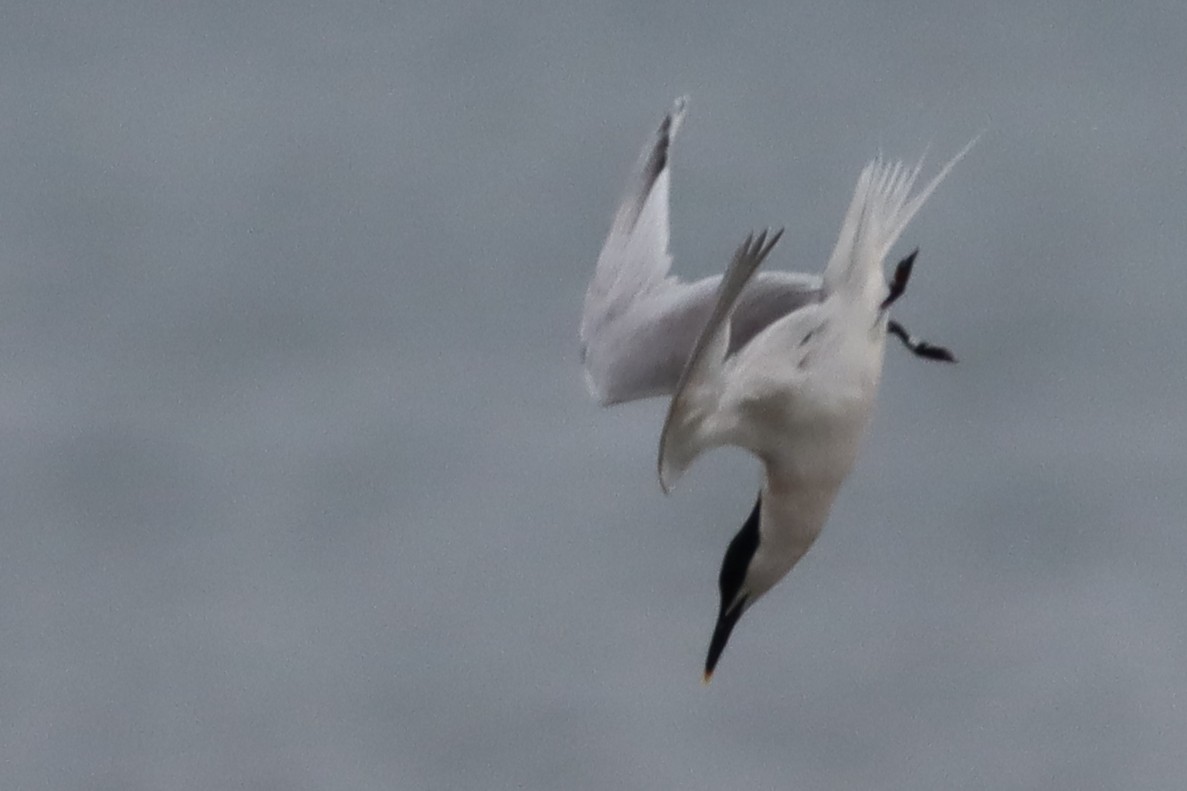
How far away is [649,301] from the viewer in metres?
7.21

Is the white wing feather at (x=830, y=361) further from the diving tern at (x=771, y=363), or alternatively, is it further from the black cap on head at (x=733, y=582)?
the black cap on head at (x=733, y=582)

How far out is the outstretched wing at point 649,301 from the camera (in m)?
6.78

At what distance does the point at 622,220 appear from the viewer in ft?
24.9

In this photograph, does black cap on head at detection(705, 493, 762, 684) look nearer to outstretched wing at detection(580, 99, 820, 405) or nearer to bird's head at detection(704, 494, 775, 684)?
bird's head at detection(704, 494, 775, 684)

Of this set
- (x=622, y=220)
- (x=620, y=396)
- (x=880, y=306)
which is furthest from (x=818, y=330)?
(x=622, y=220)

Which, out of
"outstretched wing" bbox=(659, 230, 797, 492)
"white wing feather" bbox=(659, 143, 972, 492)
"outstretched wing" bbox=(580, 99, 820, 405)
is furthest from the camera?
"outstretched wing" bbox=(580, 99, 820, 405)

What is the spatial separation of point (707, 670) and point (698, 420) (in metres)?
1.45

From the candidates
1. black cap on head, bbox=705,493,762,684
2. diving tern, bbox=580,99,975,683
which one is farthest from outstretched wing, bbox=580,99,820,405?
black cap on head, bbox=705,493,762,684

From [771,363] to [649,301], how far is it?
0.84m

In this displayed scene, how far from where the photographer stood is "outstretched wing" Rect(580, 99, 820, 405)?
6781mm

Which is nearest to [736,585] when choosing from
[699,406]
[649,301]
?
[649,301]

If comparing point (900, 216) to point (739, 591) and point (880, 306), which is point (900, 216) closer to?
point (880, 306)

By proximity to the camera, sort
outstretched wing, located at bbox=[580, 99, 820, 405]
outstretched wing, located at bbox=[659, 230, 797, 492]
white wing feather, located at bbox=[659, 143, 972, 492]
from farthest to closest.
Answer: outstretched wing, located at bbox=[580, 99, 820, 405]
white wing feather, located at bbox=[659, 143, 972, 492]
outstretched wing, located at bbox=[659, 230, 797, 492]

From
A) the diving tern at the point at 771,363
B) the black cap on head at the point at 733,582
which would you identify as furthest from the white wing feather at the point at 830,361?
the black cap on head at the point at 733,582
